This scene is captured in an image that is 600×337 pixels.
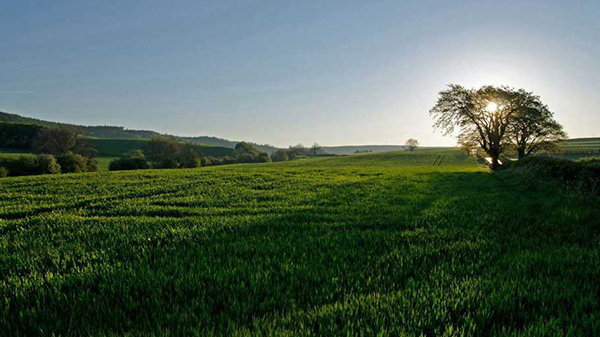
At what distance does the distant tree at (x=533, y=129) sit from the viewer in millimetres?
35406

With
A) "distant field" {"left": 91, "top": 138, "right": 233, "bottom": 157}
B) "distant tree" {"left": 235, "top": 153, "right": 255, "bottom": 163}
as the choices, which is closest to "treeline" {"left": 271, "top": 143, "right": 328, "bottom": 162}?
"distant tree" {"left": 235, "top": 153, "right": 255, "bottom": 163}

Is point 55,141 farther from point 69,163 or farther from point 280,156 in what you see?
point 280,156

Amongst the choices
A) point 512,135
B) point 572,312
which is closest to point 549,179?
point 572,312

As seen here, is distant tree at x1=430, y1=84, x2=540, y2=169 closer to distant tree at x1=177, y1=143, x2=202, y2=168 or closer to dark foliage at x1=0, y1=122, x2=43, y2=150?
distant tree at x1=177, y1=143, x2=202, y2=168

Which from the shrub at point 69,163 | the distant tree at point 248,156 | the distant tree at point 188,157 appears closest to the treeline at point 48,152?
the shrub at point 69,163

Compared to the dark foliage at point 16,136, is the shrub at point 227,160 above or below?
below

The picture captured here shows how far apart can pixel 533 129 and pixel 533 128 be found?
0.62 metres

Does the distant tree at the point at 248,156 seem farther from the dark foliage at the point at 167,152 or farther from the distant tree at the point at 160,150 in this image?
the distant tree at the point at 160,150

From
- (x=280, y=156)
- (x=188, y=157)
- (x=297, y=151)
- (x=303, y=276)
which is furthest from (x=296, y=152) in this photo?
(x=303, y=276)

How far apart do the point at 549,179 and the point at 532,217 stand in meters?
9.66

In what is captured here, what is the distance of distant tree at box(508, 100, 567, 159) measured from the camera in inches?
1394

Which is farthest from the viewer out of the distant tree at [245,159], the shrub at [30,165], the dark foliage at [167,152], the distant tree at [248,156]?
the distant tree at [248,156]

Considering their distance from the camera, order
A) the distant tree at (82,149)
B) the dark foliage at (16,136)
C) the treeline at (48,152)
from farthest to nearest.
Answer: the dark foliage at (16,136) → the distant tree at (82,149) → the treeline at (48,152)

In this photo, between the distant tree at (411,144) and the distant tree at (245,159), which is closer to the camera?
the distant tree at (245,159)
